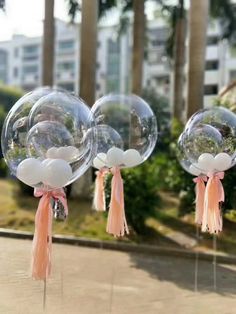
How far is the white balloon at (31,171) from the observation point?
458 centimetres

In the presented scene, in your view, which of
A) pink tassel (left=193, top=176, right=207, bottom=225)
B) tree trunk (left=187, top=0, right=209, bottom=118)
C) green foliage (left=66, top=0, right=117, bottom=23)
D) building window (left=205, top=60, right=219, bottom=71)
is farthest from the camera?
building window (left=205, top=60, right=219, bottom=71)

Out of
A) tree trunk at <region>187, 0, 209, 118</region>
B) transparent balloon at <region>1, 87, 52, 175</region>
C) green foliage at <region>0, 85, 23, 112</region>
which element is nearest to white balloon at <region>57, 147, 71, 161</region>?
transparent balloon at <region>1, 87, 52, 175</region>

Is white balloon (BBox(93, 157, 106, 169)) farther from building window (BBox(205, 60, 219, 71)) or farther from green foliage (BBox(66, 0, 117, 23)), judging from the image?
building window (BBox(205, 60, 219, 71))

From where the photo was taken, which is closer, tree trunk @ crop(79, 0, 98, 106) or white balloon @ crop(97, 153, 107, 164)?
white balloon @ crop(97, 153, 107, 164)

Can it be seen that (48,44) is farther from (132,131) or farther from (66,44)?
(66,44)

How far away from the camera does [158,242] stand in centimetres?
984

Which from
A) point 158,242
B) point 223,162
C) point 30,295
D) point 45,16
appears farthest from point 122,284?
point 45,16

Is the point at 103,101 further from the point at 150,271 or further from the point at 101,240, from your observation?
the point at 101,240

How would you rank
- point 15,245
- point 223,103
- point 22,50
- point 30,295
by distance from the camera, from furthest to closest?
point 22,50, point 223,103, point 15,245, point 30,295

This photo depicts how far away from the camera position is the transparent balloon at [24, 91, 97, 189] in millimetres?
4711

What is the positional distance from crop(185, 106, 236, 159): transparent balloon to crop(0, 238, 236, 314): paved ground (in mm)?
1854

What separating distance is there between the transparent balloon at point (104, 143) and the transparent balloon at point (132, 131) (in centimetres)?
4

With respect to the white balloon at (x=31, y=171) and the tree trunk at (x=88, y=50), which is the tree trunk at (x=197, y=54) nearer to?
the tree trunk at (x=88, y=50)

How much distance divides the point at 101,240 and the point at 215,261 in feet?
7.18
